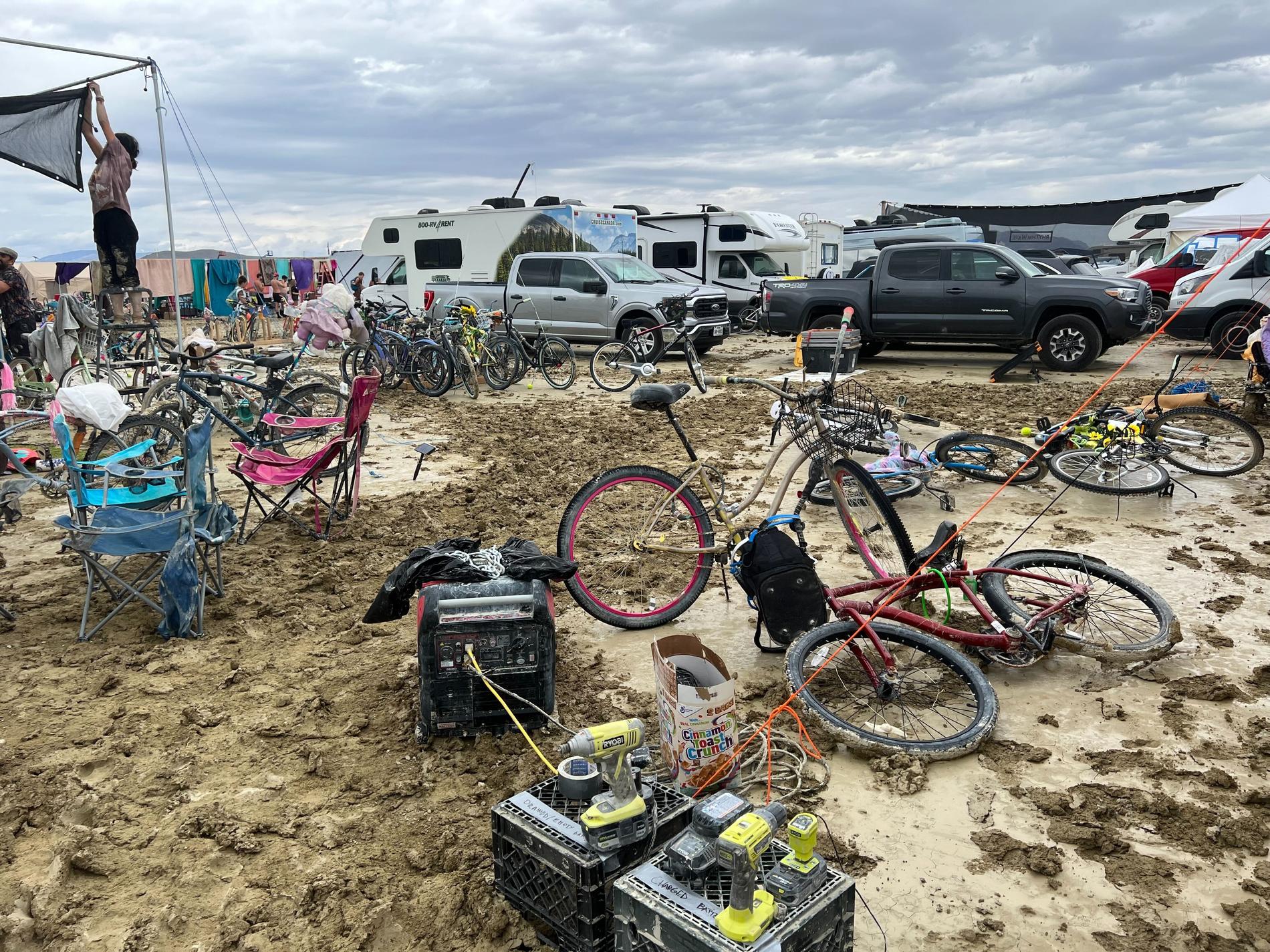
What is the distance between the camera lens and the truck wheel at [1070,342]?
11.4 metres

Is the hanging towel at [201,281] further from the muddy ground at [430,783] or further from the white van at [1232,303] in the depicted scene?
the white van at [1232,303]

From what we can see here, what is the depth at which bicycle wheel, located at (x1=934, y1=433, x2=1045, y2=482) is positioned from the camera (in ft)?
20.8

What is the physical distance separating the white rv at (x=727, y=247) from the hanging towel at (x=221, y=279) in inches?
572

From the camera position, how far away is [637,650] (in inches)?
153

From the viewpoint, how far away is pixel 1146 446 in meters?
6.05

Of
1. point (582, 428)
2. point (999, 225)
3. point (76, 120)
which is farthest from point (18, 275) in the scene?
point (999, 225)

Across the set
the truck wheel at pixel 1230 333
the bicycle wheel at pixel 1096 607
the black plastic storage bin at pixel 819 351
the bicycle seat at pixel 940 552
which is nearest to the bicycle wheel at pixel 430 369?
the black plastic storage bin at pixel 819 351

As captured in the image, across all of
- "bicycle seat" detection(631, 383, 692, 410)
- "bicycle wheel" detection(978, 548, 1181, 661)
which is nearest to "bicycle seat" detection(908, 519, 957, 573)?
"bicycle wheel" detection(978, 548, 1181, 661)

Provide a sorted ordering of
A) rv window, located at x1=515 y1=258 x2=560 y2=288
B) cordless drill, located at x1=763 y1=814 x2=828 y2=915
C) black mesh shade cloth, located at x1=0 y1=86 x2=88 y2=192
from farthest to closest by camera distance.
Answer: rv window, located at x1=515 y1=258 x2=560 y2=288 < black mesh shade cloth, located at x1=0 y1=86 x2=88 y2=192 < cordless drill, located at x1=763 y1=814 x2=828 y2=915

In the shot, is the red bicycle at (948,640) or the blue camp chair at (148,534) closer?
the red bicycle at (948,640)

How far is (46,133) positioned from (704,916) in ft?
31.6

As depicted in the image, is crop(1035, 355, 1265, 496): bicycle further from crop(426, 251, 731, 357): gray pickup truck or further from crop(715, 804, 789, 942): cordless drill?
crop(426, 251, 731, 357): gray pickup truck

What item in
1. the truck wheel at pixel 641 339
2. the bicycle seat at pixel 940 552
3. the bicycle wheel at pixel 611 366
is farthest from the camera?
the truck wheel at pixel 641 339

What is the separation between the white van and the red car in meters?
3.39
